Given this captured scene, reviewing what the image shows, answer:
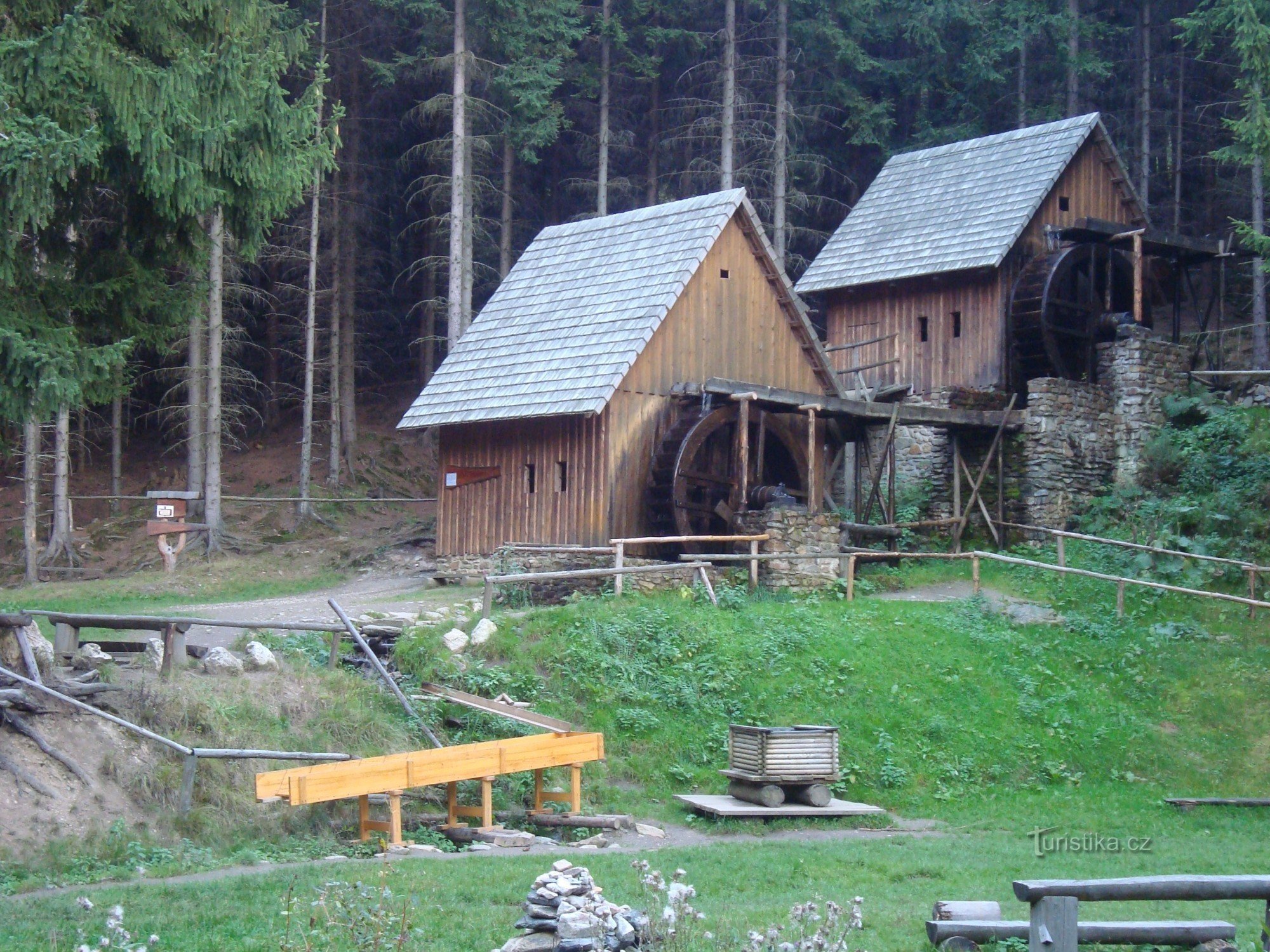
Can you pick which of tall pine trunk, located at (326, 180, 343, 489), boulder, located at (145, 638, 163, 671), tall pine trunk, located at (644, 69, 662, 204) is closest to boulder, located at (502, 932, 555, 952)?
boulder, located at (145, 638, 163, 671)

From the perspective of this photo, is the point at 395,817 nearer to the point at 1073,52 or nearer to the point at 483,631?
the point at 483,631

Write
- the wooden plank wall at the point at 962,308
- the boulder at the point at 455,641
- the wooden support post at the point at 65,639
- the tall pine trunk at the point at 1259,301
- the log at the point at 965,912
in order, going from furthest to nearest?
the tall pine trunk at the point at 1259,301 < the wooden plank wall at the point at 962,308 < the boulder at the point at 455,641 < the wooden support post at the point at 65,639 < the log at the point at 965,912

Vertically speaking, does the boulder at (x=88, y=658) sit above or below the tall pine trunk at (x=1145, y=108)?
below

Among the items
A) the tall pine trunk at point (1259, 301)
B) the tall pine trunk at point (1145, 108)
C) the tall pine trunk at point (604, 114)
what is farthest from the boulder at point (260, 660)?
the tall pine trunk at point (1145, 108)

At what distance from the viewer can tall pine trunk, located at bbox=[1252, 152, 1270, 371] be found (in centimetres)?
2956

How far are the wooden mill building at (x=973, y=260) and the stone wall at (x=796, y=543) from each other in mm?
7142

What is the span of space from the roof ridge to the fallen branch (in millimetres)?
24079

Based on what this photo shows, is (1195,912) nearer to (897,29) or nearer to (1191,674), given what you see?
(1191,674)

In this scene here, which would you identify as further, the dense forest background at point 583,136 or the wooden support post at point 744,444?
the dense forest background at point 583,136

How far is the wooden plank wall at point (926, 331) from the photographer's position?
1092 inches

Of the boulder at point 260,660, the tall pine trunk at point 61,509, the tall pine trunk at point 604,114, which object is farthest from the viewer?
the tall pine trunk at point 604,114

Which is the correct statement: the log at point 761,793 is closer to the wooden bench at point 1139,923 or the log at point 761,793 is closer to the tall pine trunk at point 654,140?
the wooden bench at point 1139,923

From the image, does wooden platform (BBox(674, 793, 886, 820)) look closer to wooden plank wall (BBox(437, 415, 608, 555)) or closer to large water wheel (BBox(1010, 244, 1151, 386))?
wooden plank wall (BBox(437, 415, 608, 555))

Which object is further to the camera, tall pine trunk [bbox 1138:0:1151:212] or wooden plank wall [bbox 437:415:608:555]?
tall pine trunk [bbox 1138:0:1151:212]
